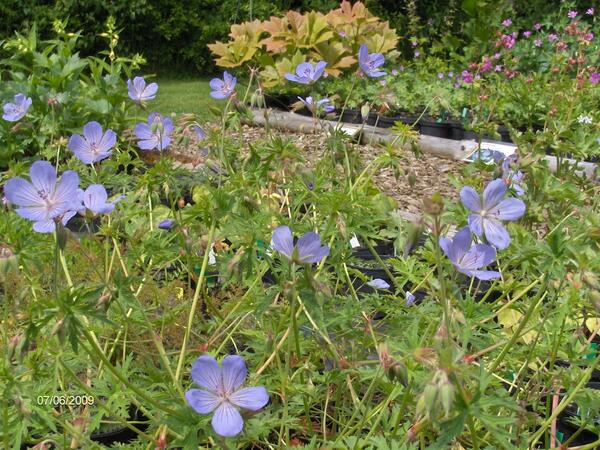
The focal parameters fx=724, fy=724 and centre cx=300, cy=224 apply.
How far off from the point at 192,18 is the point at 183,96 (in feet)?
7.55

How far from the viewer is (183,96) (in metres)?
7.91

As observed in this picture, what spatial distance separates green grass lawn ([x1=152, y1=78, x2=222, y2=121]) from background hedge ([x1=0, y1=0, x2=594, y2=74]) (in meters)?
0.60

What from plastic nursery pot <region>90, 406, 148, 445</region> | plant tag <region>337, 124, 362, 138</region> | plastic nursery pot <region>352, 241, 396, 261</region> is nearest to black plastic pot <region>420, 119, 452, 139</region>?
plant tag <region>337, 124, 362, 138</region>

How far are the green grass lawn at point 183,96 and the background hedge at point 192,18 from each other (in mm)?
597

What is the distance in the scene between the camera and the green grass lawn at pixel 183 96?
23.3ft

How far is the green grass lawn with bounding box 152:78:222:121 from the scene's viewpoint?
7.11 m

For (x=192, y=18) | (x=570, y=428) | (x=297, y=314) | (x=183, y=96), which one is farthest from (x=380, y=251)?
(x=192, y=18)

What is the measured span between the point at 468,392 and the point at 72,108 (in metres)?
3.43

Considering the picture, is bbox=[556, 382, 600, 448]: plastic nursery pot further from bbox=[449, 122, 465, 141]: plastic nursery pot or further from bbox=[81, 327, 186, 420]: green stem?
bbox=[449, 122, 465, 141]: plastic nursery pot

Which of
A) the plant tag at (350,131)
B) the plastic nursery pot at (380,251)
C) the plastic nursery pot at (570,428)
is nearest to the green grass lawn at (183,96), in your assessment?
the plant tag at (350,131)

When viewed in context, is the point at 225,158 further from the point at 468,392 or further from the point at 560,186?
the point at 468,392

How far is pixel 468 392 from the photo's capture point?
974mm

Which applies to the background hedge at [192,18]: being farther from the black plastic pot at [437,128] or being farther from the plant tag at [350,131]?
the plant tag at [350,131]

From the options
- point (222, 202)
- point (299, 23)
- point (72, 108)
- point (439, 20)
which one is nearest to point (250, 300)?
point (222, 202)
